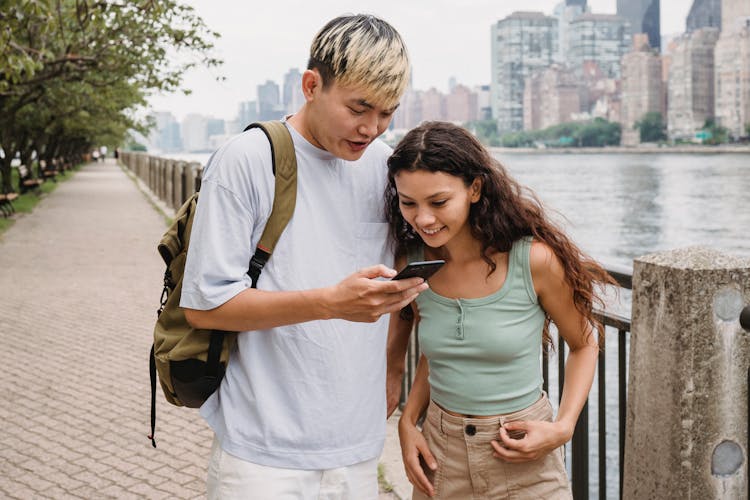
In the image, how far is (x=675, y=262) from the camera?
267 centimetres

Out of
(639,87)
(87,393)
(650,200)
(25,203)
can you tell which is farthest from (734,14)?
(87,393)

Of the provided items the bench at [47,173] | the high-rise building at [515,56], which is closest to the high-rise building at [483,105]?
the high-rise building at [515,56]

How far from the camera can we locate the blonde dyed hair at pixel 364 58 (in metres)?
1.85

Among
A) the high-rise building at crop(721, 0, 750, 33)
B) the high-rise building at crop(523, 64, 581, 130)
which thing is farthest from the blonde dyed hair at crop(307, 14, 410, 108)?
the high-rise building at crop(523, 64, 581, 130)

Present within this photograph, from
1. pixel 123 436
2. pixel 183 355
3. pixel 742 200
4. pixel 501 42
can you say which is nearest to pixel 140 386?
pixel 123 436

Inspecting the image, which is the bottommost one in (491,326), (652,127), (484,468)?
(484,468)

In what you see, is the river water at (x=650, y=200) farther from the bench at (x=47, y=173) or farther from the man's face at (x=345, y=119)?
the bench at (x=47, y=173)

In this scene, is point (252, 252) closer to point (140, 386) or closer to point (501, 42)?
point (140, 386)

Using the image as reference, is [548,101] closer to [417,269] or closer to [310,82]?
[310,82]

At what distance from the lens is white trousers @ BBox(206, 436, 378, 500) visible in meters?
1.92

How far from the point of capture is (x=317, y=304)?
1760mm

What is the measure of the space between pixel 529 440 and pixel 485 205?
581 millimetres

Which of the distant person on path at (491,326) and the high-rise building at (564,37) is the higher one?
the high-rise building at (564,37)

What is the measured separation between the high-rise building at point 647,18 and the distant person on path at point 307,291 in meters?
123
